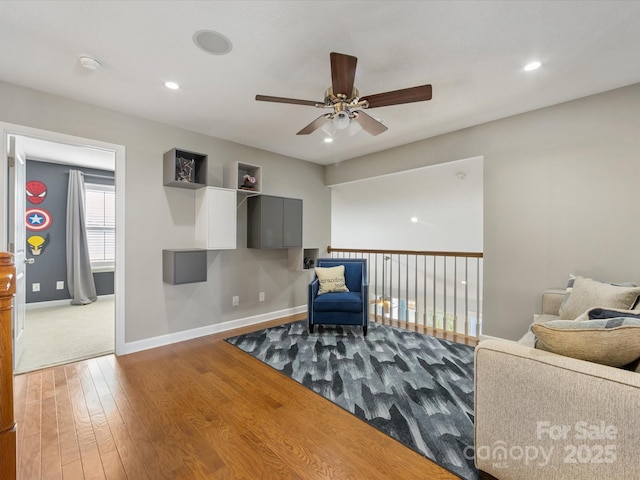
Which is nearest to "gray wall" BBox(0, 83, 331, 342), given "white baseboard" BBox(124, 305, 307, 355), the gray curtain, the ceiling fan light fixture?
"white baseboard" BBox(124, 305, 307, 355)

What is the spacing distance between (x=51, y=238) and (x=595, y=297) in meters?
7.44

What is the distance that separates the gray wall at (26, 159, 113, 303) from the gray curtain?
0.38 feet

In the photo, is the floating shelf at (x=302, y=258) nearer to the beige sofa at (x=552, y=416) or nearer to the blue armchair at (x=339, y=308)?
the blue armchair at (x=339, y=308)

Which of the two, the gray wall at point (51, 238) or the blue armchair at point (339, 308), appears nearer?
the blue armchair at point (339, 308)

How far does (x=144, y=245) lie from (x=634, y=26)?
4424mm

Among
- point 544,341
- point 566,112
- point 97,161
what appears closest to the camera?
point 544,341

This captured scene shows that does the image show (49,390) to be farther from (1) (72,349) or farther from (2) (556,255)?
(2) (556,255)

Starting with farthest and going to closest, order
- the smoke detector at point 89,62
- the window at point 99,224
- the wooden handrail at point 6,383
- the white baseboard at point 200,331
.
Result: 1. the window at point 99,224
2. the white baseboard at point 200,331
3. the smoke detector at point 89,62
4. the wooden handrail at point 6,383

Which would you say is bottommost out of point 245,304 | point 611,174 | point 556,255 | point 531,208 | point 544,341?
point 245,304

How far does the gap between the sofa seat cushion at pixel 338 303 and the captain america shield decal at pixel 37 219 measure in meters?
5.08

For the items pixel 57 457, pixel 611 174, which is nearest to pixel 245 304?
pixel 57 457

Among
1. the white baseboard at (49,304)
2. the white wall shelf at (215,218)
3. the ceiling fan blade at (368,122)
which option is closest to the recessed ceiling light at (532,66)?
the ceiling fan blade at (368,122)

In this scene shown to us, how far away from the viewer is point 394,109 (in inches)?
119

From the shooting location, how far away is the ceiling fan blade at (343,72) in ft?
5.79
